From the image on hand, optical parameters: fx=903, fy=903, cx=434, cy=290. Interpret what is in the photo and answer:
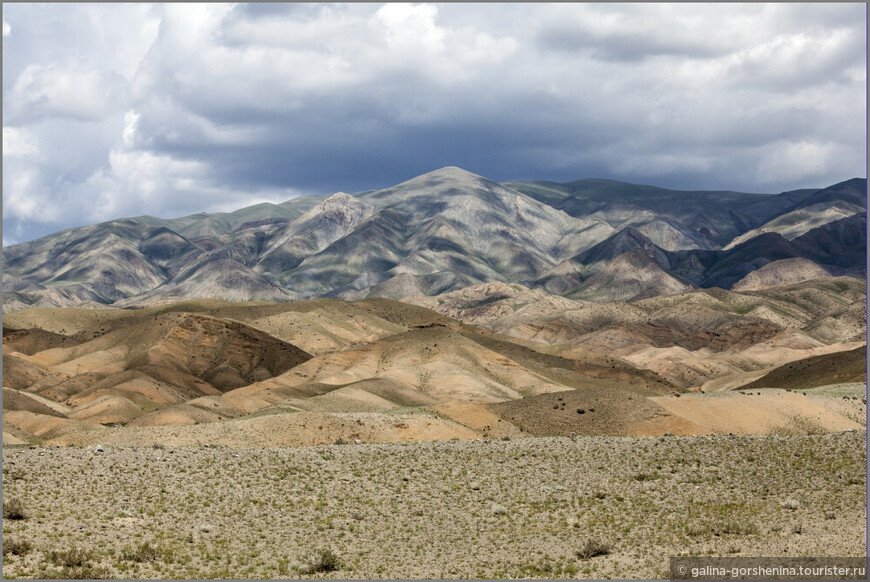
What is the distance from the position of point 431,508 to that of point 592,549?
7086mm

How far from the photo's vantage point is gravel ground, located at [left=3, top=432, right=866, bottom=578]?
2447 cm

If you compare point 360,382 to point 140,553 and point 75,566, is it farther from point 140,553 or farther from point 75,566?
point 75,566

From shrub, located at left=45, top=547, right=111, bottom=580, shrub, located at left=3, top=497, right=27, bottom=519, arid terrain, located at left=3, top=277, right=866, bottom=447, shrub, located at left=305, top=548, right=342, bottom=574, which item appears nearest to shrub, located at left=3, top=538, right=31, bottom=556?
shrub, located at left=45, top=547, right=111, bottom=580

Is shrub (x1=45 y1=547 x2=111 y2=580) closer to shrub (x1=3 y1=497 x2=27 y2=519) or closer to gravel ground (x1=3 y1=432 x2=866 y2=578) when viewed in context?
gravel ground (x1=3 y1=432 x2=866 y2=578)

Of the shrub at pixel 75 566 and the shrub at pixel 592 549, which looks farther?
the shrub at pixel 592 549

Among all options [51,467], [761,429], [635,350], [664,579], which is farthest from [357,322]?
[664,579]

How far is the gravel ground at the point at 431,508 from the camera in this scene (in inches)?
963

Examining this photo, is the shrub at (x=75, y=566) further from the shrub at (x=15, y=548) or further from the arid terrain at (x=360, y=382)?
the arid terrain at (x=360, y=382)

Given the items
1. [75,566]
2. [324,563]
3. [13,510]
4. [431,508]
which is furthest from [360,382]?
[75,566]

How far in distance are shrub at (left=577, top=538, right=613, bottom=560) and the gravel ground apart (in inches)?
2.4

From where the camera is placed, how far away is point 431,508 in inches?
1204

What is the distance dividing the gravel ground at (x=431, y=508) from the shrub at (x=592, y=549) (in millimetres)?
61

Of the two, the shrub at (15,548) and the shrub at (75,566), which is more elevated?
the shrub at (15,548)

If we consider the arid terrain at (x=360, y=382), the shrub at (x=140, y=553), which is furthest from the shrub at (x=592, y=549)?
the arid terrain at (x=360, y=382)
